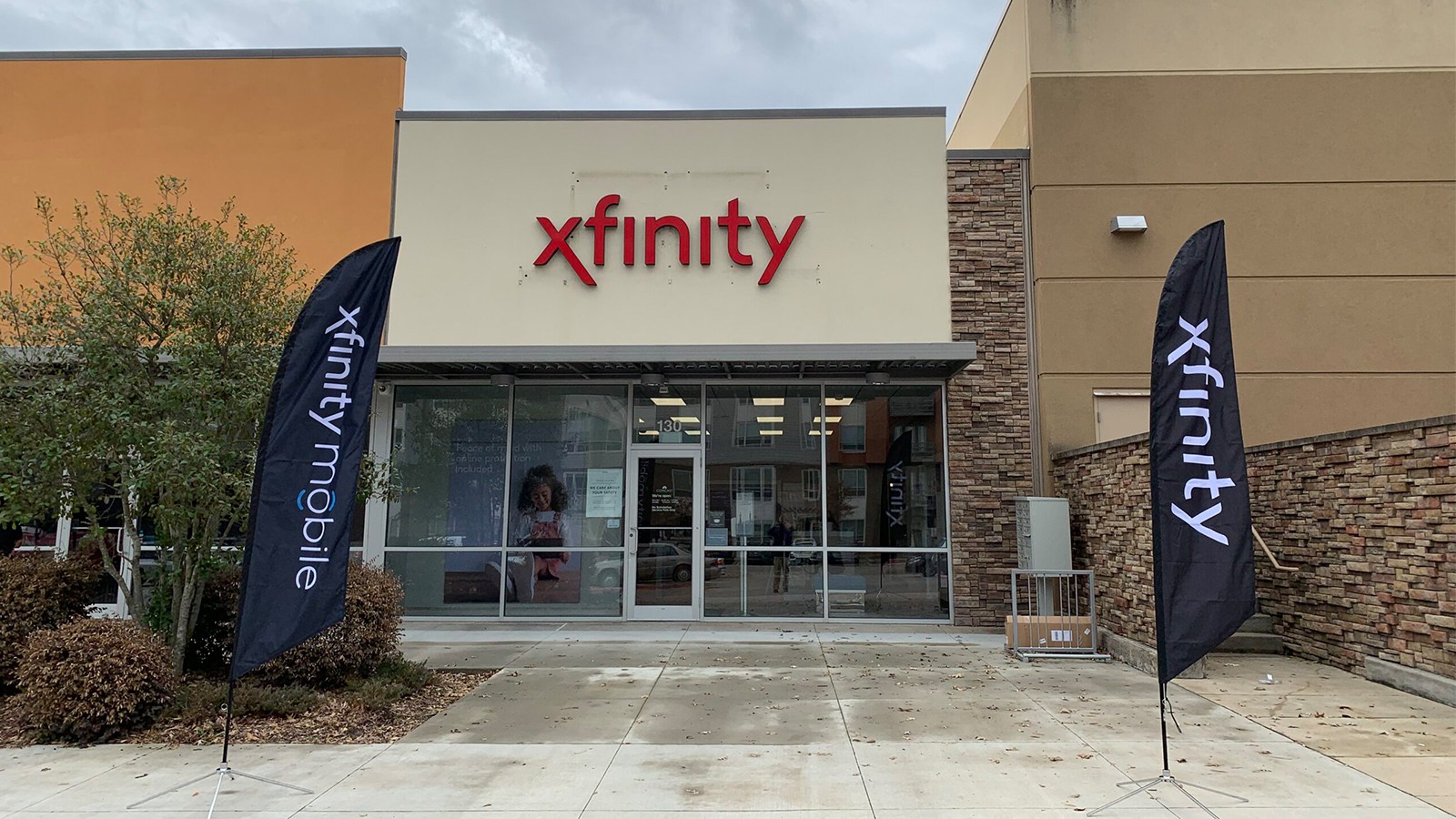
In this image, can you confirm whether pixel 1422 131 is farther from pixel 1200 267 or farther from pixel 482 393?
pixel 482 393

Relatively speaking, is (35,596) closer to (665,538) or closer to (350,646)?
(350,646)

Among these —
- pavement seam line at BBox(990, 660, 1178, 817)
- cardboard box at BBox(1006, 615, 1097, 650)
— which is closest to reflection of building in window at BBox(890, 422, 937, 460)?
cardboard box at BBox(1006, 615, 1097, 650)

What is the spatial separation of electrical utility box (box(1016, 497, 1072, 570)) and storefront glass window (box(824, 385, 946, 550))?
1.56 meters

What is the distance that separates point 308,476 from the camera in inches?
217

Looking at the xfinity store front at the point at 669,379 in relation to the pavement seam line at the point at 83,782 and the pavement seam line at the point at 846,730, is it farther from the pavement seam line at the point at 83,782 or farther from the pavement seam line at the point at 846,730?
the pavement seam line at the point at 83,782

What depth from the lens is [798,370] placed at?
39.1ft

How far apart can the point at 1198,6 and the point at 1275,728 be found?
10.1 m

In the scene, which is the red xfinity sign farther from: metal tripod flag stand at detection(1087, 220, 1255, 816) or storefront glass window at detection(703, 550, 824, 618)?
metal tripod flag stand at detection(1087, 220, 1255, 816)

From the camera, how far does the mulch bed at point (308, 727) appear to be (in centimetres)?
645

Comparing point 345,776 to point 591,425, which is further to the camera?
point 591,425

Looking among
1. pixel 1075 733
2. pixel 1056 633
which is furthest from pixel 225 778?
pixel 1056 633

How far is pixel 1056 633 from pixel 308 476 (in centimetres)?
778

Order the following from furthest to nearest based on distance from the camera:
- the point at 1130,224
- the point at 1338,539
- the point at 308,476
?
1. the point at 1130,224
2. the point at 1338,539
3. the point at 308,476

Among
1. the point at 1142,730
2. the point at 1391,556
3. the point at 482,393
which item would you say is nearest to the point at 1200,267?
the point at 1142,730
